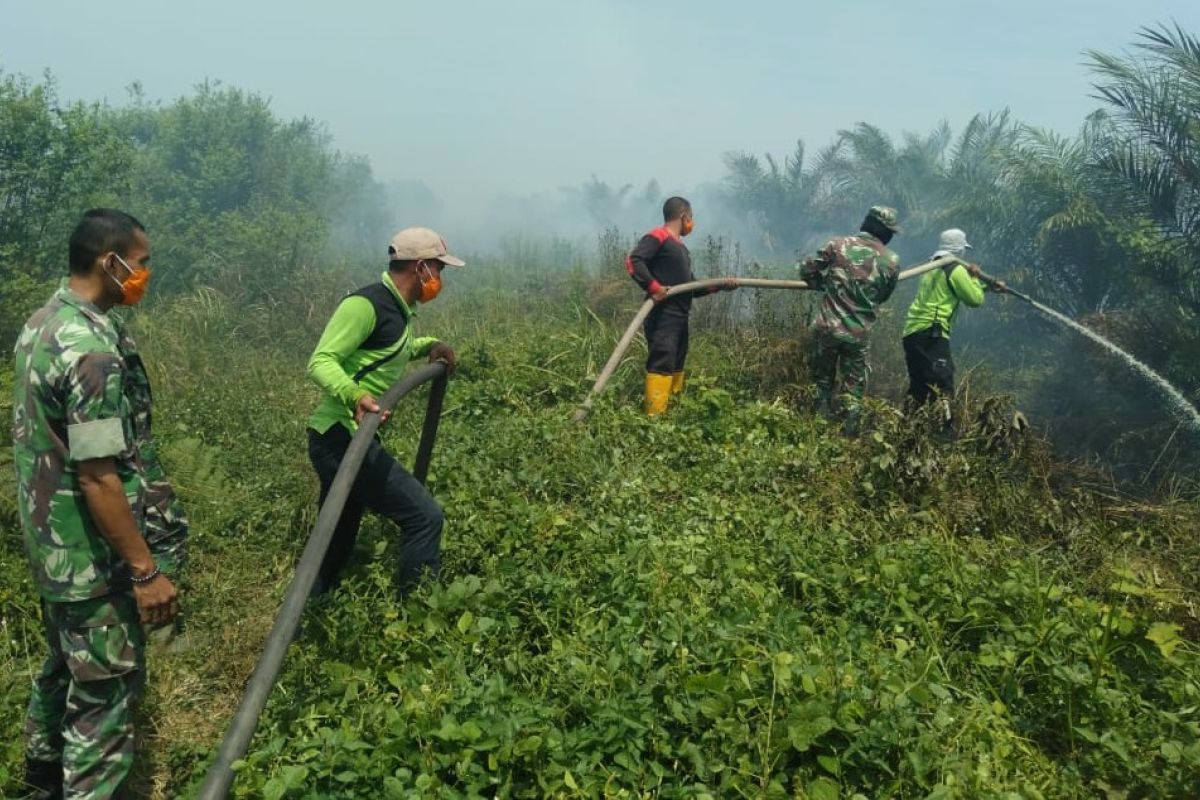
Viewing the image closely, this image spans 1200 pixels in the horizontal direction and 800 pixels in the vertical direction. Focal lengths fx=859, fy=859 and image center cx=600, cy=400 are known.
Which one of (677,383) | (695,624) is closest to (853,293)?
(677,383)

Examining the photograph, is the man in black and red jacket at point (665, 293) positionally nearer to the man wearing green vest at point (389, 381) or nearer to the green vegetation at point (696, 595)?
the green vegetation at point (696, 595)

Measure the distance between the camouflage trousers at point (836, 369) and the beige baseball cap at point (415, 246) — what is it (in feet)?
12.5

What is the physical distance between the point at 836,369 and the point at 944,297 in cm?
105

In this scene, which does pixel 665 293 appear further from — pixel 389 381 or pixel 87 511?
pixel 87 511

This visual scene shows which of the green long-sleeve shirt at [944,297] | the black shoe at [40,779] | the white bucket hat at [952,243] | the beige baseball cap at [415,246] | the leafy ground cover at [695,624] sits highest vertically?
the beige baseball cap at [415,246]

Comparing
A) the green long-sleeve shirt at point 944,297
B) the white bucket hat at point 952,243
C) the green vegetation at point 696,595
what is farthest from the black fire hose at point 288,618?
the white bucket hat at point 952,243

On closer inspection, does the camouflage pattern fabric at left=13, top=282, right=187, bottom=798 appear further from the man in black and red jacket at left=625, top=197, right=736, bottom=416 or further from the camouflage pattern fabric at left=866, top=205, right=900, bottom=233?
the camouflage pattern fabric at left=866, top=205, right=900, bottom=233

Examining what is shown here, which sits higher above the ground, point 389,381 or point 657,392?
point 389,381

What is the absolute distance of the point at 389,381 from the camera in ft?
12.7

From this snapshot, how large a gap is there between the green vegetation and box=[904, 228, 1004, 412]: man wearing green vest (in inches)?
41.2

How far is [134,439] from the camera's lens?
290 cm

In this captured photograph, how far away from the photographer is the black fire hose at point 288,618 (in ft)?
8.20

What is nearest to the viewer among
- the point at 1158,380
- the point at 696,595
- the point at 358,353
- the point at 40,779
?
the point at 40,779

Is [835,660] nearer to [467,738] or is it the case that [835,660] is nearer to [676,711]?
[676,711]
